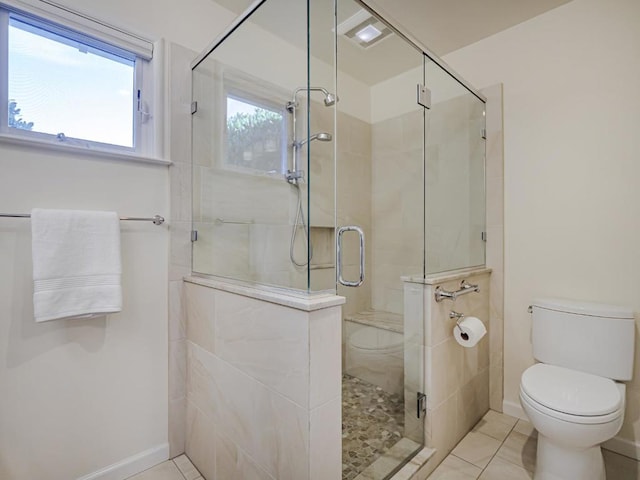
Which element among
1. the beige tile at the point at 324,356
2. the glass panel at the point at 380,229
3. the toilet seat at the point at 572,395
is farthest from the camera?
the glass panel at the point at 380,229

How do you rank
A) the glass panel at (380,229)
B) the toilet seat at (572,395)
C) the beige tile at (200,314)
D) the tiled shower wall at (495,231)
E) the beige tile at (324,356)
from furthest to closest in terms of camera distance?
the tiled shower wall at (495,231), the glass panel at (380,229), the beige tile at (200,314), the toilet seat at (572,395), the beige tile at (324,356)

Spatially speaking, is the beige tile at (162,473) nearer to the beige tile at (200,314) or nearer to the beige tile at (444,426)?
the beige tile at (200,314)

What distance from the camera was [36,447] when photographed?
1340 millimetres

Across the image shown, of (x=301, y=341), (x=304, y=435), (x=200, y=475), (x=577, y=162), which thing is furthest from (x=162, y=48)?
(x=577, y=162)

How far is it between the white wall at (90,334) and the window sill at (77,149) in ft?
0.08

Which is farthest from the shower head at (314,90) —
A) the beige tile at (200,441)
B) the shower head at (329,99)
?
the beige tile at (200,441)

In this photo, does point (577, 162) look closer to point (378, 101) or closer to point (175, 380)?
point (378, 101)

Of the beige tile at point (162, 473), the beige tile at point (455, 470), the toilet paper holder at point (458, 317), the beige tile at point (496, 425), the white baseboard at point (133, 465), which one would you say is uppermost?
the toilet paper holder at point (458, 317)

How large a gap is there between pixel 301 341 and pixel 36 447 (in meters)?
1.27

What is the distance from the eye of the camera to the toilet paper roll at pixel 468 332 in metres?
1.65

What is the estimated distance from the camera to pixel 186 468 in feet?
5.33

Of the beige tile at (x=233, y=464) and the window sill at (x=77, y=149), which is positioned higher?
the window sill at (x=77, y=149)

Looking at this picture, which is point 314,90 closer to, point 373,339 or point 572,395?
point 373,339

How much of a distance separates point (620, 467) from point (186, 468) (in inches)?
85.0
